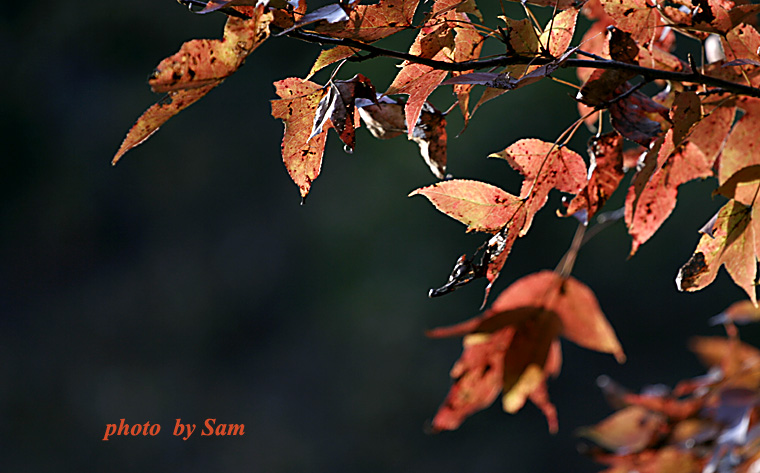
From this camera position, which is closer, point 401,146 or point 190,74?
point 190,74

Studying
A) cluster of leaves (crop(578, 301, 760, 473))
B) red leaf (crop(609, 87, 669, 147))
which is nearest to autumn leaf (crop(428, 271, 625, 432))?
cluster of leaves (crop(578, 301, 760, 473))

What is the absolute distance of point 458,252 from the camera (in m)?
2.00

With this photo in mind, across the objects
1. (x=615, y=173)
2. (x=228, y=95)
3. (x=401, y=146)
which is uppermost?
(x=615, y=173)

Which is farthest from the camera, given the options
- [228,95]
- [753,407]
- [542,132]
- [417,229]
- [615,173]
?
[228,95]

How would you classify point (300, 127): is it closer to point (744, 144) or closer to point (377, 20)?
point (377, 20)

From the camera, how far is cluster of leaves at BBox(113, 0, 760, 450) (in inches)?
8.2

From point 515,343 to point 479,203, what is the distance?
0.20 m

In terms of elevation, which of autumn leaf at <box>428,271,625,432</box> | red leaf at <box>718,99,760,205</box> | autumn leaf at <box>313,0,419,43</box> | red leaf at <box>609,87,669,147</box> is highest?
autumn leaf at <box>313,0,419,43</box>

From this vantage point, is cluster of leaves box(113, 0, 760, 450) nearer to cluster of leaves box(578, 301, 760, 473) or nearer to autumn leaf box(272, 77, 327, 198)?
autumn leaf box(272, 77, 327, 198)

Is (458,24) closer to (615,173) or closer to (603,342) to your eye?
(615,173)

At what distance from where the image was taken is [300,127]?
256 mm

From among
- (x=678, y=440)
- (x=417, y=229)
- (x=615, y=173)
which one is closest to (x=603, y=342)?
(x=678, y=440)

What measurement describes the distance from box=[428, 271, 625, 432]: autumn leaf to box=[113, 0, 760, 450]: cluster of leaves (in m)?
0.13

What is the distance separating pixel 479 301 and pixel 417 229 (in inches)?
13.5
